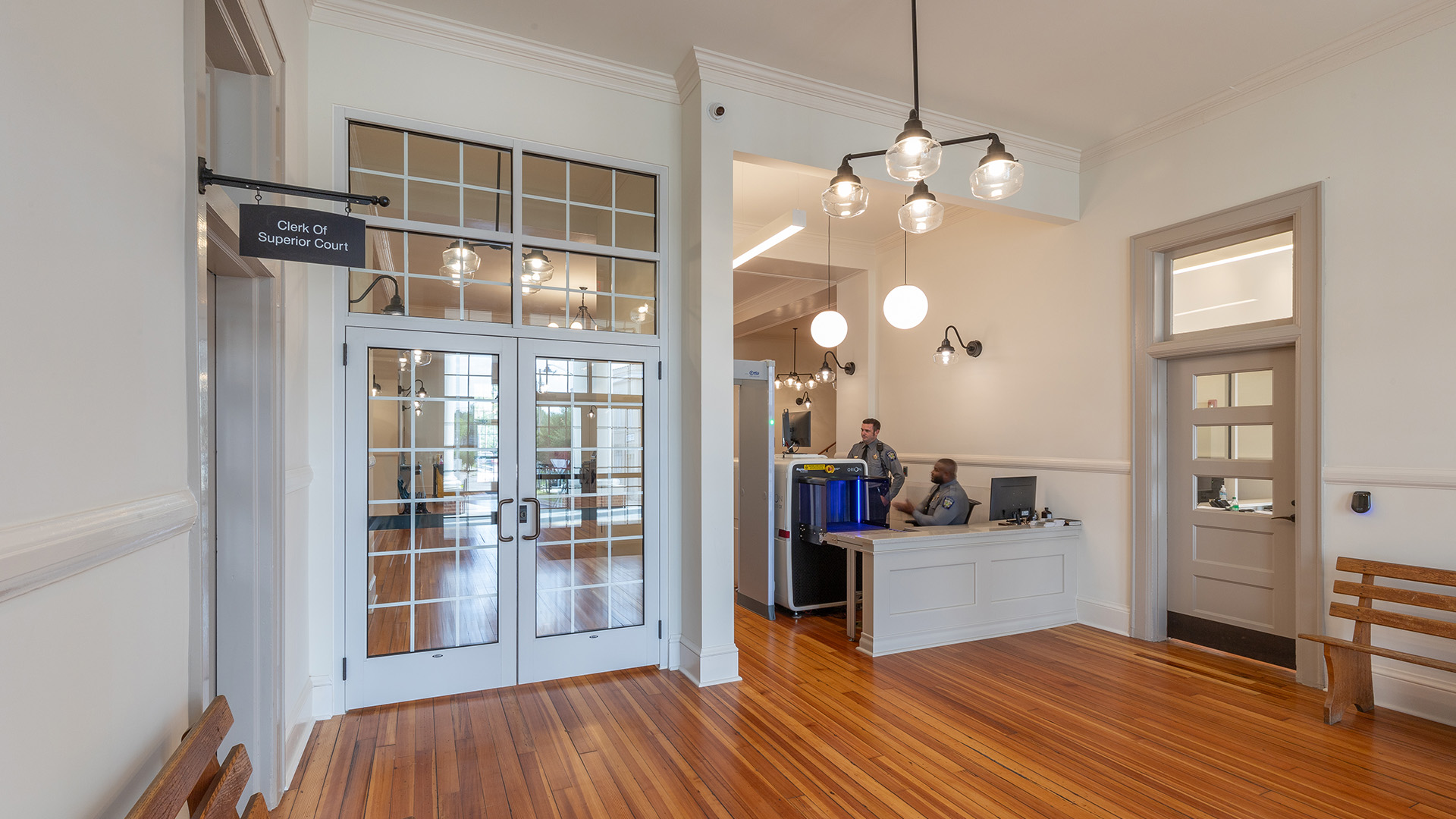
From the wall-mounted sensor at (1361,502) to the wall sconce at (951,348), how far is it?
9.74ft

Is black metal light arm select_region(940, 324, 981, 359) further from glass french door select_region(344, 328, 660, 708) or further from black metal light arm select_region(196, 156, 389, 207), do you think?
black metal light arm select_region(196, 156, 389, 207)

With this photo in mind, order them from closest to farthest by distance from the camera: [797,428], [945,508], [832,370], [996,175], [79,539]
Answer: [79,539], [996,175], [945,508], [797,428], [832,370]

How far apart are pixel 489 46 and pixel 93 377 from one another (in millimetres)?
3202

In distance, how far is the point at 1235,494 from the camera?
14.6 ft

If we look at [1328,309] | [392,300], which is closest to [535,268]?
[392,300]

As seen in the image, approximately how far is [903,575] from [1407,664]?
2586 mm

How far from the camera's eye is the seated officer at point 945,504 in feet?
17.0

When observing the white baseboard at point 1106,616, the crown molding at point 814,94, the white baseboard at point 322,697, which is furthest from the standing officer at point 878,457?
the white baseboard at point 322,697

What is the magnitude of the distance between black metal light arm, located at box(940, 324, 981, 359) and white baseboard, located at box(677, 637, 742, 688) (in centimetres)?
Result: 371

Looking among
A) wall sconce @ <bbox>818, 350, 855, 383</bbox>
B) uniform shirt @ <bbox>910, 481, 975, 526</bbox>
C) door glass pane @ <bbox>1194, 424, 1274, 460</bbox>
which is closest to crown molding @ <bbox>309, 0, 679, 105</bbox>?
uniform shirt @ <bbox>910, 481, 975, 526</bbox>

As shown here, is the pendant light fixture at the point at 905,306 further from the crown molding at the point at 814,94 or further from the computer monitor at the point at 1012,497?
the computer monitor at the point at 1012,497

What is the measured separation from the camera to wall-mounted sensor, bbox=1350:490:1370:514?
3.67 meters

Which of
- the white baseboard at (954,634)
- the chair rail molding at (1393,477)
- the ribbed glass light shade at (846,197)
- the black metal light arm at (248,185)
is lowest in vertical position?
the white baseboard at (954,634)

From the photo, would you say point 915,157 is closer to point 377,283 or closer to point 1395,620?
point 377,283
